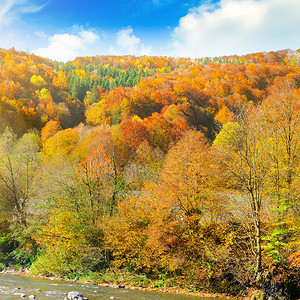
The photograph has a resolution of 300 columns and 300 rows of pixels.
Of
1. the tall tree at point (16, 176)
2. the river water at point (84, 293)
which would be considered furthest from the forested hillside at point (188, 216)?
the river water at point (84, 293)

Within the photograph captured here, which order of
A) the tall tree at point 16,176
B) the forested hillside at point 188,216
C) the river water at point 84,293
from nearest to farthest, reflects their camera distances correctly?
the river water at point 84,293, the forested hillside at point 188,216, the tall tree at point 16,176

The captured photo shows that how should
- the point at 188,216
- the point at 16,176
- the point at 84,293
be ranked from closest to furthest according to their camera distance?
the point at 84,293 → the point at 188,216 → the point at 16,176

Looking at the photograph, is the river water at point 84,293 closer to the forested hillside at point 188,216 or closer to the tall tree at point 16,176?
the forested hillside at point 188,216

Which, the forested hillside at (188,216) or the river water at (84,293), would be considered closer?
the river water at (84,293)

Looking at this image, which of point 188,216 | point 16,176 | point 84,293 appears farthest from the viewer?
point 16,176

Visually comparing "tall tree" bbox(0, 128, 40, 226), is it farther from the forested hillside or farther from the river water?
the river water

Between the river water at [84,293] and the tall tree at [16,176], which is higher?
the tall tree at [16,176]

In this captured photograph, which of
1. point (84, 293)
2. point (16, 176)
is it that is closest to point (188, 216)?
point (84, 293)

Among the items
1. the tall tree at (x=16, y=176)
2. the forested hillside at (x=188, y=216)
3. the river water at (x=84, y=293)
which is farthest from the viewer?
the tall tree at (x=16, y=176)

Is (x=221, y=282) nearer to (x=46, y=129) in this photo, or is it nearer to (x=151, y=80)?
(x=46, y=129)

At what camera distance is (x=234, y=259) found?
61.0 ft

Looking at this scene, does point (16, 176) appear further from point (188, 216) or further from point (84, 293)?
point (188, 216)

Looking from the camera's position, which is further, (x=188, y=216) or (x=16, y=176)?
(x=16, y=176)

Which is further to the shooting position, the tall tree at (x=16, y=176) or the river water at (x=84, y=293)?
the tall tree at (x=16, y=176)
